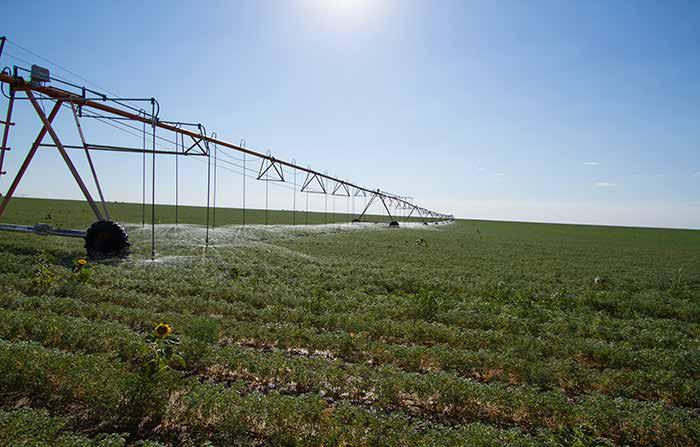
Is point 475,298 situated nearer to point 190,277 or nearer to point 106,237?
point 190,277

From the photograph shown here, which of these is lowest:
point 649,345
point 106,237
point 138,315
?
point 649,345

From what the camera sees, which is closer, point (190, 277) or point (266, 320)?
point (266, 320)

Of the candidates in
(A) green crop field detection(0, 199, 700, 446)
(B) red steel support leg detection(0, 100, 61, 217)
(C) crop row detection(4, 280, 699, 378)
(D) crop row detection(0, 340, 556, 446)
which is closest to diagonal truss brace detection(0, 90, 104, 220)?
(B) red steel support leg detection(0, 100, 61, 217)

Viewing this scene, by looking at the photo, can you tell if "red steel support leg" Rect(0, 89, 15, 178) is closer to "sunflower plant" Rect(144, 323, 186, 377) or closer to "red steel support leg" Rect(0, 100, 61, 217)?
"red steel support leg" Rect(0, 100, 61, 217)

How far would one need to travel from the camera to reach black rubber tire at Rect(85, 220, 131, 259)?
13578 millimetres

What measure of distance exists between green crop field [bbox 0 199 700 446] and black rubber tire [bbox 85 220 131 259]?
173 cm

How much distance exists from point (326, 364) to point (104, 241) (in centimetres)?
1129

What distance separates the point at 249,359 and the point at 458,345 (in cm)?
386

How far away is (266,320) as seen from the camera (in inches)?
325

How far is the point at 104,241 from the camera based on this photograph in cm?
1373

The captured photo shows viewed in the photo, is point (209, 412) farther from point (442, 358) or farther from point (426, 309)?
point (426, 309)

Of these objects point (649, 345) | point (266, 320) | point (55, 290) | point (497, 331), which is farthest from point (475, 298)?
point (55, 290)

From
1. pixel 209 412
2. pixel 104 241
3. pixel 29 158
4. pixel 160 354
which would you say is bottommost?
pixel 209 412

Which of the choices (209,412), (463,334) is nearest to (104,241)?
(209,412)
